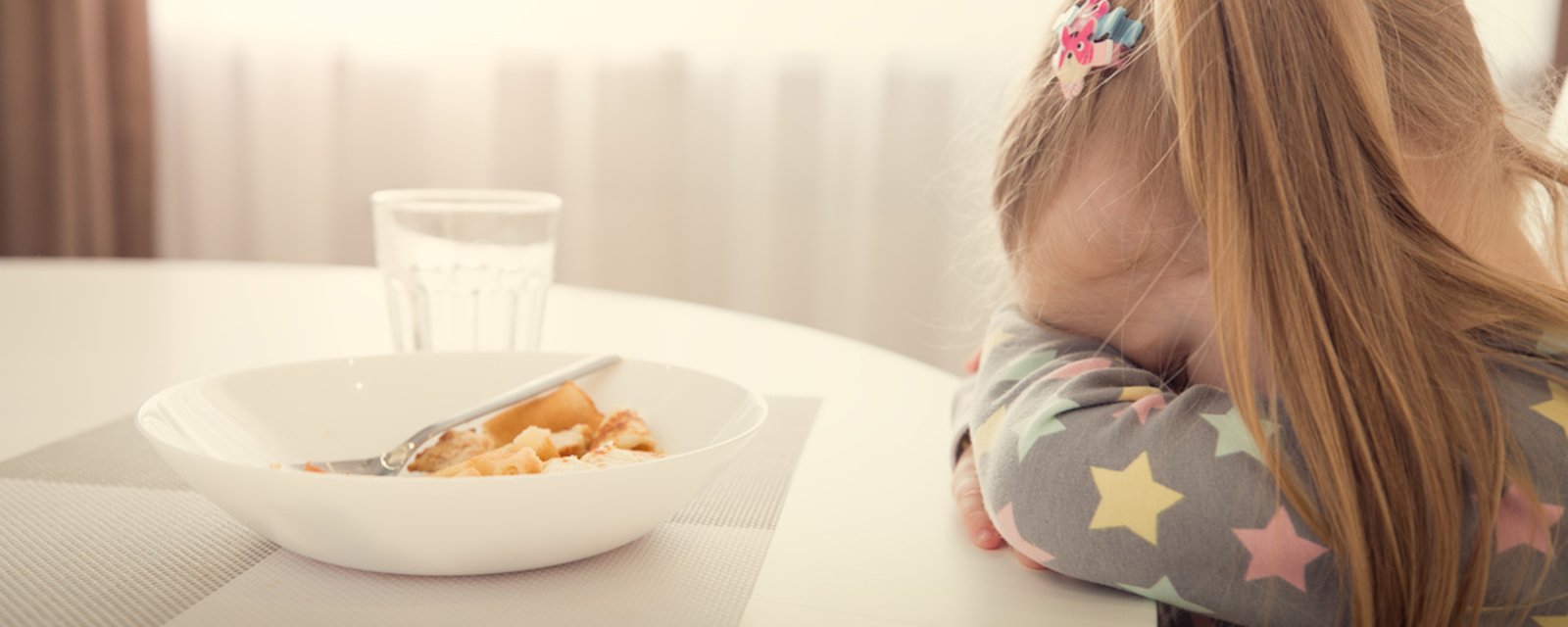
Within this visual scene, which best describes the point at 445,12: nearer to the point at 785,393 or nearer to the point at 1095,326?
the point at 785,393

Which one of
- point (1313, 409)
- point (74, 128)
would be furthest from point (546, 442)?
point (74, 128)

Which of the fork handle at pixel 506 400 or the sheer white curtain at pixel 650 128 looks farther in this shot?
the sheer white curtain at pixel 650 128

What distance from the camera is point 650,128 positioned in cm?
229

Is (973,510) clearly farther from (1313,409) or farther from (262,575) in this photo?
(262,575)

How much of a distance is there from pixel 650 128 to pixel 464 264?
153 cm

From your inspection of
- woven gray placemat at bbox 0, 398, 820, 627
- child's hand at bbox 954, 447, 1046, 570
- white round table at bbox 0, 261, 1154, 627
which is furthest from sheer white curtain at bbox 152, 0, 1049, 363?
woven gray placemat at bbox 0, 398, 820, 627

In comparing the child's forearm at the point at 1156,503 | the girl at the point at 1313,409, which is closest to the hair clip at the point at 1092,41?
the girl at the point at 1313,409

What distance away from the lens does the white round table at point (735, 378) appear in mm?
500

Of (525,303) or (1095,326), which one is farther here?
(525,303)

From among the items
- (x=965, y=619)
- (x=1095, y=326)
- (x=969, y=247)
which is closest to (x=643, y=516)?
(x=965, y=619)

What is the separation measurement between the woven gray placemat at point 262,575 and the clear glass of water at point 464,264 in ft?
0.73

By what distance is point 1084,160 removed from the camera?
68 centimetres

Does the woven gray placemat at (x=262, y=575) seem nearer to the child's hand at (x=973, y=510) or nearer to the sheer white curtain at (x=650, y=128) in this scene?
the child's hand at (x=973, y=510)

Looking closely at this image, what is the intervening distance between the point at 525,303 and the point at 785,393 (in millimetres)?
176
